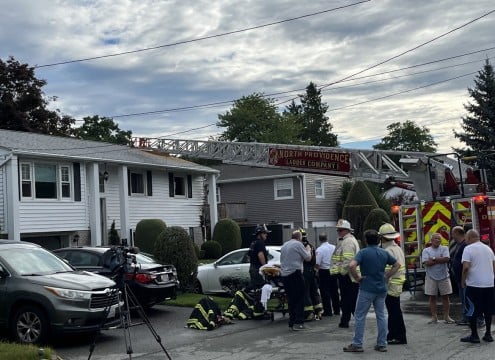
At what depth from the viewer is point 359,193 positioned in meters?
31.8

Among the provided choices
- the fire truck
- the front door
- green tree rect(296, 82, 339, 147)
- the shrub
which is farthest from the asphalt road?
green tree rect(296, 82, 339, 147)

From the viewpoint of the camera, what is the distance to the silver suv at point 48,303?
32.1 ft

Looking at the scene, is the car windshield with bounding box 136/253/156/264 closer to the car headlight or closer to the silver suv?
the silver suv

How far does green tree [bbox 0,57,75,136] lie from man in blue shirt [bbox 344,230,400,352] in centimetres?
3526

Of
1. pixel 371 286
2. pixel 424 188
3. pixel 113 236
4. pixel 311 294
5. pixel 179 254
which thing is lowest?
pixel 311 294

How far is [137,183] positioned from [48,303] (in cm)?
1893

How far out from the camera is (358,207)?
103 ft

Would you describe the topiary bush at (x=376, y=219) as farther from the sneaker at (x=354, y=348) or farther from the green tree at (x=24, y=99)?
the green tree at (x=24, y=99)

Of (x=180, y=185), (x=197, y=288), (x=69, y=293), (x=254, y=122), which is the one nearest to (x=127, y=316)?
(x=69, y=293)

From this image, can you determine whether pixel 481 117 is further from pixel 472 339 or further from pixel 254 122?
pixel 254 122

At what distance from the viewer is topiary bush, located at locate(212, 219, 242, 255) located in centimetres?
2917

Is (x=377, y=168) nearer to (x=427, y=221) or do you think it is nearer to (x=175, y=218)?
(x=427, y=221)

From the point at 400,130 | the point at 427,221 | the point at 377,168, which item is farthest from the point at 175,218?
the point at 400,130

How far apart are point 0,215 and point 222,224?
34.4 ft
